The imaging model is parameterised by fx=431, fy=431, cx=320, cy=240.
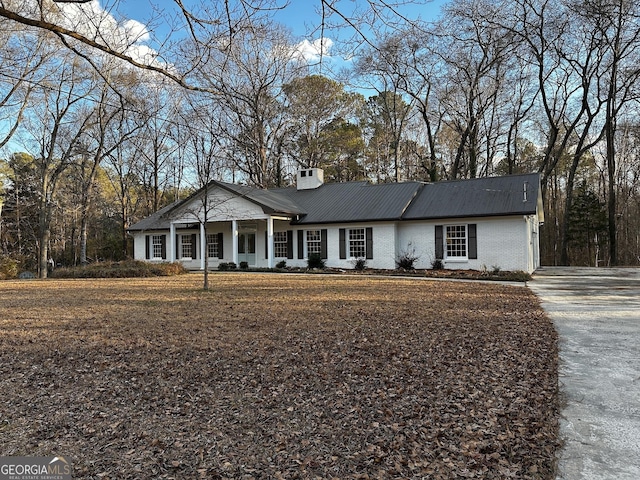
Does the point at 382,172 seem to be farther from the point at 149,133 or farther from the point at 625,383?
the point at 625,383

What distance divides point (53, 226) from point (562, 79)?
118 feet

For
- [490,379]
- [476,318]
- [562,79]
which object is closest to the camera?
[490,379]

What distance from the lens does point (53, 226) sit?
105ft

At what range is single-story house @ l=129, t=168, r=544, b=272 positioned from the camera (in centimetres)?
1720

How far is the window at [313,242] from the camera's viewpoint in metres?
20.8

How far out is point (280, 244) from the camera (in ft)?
72.2

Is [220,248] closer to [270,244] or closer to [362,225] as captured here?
[270,244]

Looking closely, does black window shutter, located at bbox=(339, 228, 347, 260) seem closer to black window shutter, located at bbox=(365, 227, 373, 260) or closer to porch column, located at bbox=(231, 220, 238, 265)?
black window shutter, located at bbox=(365, 227, 373, 260)

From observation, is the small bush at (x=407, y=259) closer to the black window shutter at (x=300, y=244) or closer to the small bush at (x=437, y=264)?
the small bush at (x=437, y=264)

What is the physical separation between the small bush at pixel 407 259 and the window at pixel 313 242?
391 cm

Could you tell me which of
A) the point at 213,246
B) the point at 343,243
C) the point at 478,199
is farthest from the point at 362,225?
the point at 213,246

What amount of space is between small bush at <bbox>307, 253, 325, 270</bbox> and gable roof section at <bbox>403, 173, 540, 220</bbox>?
4289 millimetres

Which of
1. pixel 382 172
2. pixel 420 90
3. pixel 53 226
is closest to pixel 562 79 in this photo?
pixel 420 90

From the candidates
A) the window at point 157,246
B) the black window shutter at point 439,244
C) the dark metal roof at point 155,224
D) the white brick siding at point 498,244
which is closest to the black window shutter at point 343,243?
the white brick siding at point 498,244
